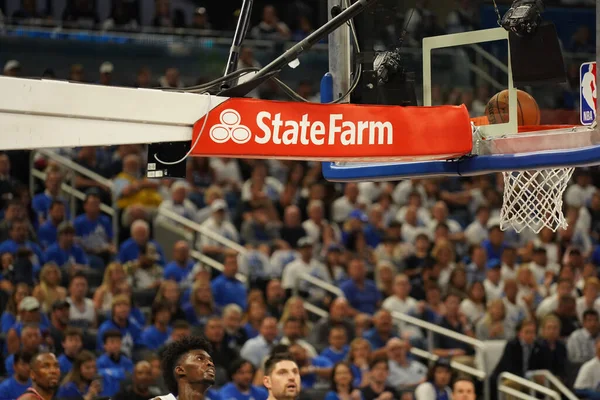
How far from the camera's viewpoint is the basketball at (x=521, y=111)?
20.6 feet

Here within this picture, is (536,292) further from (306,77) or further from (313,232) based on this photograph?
(306,77)

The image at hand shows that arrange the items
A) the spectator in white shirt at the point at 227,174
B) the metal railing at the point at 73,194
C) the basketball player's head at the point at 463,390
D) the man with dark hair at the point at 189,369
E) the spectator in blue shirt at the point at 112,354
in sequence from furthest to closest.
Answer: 1. the spectator in white shirt at the point at 227,174
2. the metal railing at the point at 73,194
3. the spectator in blue shirt at the point at 112,354
4. the basketball player's head at the point at 463,390
5. the man with dark hair at the point at 189,369

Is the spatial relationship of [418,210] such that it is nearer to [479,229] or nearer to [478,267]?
[479,229]

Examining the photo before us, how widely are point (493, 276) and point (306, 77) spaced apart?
12.4ft

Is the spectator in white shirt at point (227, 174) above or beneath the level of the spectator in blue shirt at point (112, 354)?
above

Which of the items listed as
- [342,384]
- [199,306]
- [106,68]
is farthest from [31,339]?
[106,68]

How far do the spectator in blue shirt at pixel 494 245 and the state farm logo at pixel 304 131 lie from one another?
8.14 metres

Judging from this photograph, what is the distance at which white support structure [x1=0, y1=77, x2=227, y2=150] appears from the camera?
4.75 meters

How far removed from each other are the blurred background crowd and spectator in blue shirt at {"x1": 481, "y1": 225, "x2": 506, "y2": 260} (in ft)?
0.06

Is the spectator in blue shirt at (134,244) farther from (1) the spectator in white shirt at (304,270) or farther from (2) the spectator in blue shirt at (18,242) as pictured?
(1) the spectator in white shirt at (304,270)

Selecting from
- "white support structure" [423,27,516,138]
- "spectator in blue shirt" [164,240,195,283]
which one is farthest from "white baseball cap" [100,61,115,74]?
"white support structure" [423,27,516,138]

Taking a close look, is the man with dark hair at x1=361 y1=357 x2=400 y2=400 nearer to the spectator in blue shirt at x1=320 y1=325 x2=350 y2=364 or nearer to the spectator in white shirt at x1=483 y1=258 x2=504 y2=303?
the spectator in blue shirt at x1=320 y1=325 x2=350 y2=364

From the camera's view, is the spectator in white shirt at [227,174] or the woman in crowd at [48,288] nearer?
the woman in crowd at [48,288]

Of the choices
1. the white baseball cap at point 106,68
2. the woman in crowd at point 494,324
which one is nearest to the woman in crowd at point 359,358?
the woman in crowd at point 494,324
